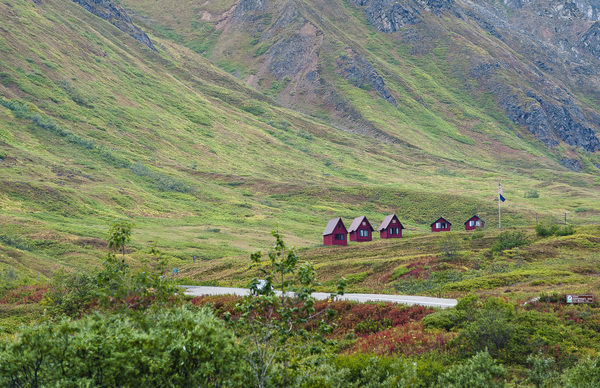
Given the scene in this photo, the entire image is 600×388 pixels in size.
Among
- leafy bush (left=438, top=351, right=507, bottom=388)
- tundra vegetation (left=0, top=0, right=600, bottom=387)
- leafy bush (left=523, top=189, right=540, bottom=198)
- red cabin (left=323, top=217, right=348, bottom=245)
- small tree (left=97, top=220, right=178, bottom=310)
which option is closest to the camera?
tundra vegetation (left=0, top=0, right=600, bottom=387)

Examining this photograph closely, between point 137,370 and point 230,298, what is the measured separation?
20.2m

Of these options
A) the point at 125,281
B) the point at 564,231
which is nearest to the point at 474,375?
the point at 125,281

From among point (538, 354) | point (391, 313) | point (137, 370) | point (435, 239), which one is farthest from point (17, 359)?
point (435, 239)

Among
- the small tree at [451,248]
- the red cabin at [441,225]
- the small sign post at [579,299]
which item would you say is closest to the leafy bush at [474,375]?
the small sign post at [579,299]

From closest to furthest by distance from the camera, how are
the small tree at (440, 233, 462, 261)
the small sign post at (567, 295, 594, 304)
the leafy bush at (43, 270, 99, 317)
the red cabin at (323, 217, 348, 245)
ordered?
the small sign post at (567, 295, 594, 304), the leafy bush at (43, 270, 99, 317), the small tree at (440, 233, 462, 261), the red cabin at (323, 217, 348, 245)

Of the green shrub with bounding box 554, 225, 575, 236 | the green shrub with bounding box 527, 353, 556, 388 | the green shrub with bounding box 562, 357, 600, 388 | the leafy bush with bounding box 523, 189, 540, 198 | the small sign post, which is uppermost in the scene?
the leafy bush with bounding box 523, 189, 540, 198

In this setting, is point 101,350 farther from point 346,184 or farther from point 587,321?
point 346,184

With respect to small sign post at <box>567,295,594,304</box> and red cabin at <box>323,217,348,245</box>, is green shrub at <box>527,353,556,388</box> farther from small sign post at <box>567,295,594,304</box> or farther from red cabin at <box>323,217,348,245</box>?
red cabin at <box>323,217,348,245</box>

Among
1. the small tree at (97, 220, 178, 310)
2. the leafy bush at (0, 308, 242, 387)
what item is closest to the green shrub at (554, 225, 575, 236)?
the small tree at (97, 220, 178, 310)

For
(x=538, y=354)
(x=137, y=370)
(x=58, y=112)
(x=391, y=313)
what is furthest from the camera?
(x=58, y=112)

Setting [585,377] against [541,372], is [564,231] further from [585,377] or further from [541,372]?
[585,377]

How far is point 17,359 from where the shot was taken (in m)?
10.5

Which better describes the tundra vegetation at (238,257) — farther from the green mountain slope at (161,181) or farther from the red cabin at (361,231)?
the red cabin at (361,231)

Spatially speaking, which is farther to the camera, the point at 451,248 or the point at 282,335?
the point at 451,248
